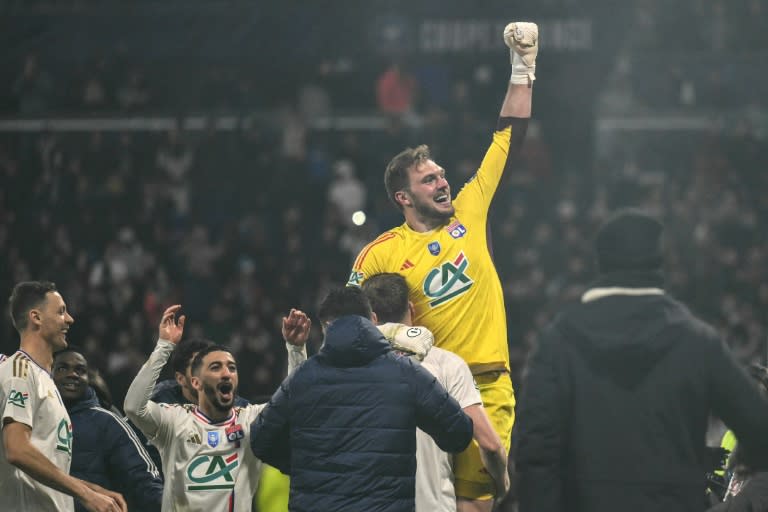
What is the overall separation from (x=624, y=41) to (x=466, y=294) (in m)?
11.6

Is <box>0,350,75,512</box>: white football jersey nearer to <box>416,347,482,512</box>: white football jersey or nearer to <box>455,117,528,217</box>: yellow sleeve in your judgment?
<box>416,347,482,512</box>: white football jersey

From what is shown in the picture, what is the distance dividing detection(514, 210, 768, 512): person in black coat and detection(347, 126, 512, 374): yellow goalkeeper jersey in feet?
7.81

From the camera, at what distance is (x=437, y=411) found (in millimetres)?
5293

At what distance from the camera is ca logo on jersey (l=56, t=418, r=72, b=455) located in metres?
6.59

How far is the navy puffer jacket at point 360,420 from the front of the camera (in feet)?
17.3

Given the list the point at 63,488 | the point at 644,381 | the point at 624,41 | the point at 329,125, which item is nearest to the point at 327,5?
the point at 329,125

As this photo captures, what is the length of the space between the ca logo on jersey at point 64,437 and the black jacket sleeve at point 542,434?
2.91 meters

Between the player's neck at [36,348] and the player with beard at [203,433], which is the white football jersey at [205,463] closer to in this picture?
the player with beard at [203,433]

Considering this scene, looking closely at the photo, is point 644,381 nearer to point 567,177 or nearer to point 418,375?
point 418,375

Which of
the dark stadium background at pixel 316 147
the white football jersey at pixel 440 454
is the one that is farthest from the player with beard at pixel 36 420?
the dark stadium background at pixel 316 147

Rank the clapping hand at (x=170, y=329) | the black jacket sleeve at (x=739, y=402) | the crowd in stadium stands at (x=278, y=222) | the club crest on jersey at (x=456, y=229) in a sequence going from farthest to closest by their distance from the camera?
the crowd in stadium stands at (x=278, y=222) < the club crest on jersey at (x=456, y=229) < the clapping hand at (x=170, y=329) < the black jacket sleeve at (x=739, y=402)

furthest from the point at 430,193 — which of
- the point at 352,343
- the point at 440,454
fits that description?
the point at 352,343

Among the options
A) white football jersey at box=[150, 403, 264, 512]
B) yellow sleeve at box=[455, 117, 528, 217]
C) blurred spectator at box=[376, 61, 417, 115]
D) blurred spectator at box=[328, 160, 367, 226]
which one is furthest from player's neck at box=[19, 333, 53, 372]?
blurred spectator at box=[376, 61, 417, 115]

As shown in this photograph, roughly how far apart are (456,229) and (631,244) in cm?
270
